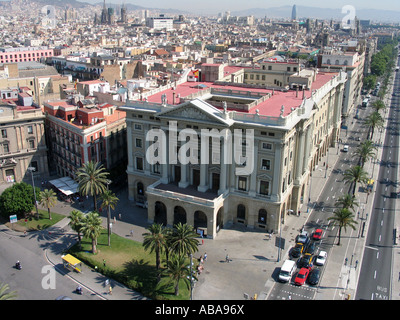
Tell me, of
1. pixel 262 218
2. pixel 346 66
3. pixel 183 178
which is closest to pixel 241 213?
pixel 262 218

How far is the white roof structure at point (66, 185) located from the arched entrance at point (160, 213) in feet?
60.2

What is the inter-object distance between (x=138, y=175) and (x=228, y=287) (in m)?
35.6

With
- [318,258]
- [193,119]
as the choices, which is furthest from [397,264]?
[193,119]

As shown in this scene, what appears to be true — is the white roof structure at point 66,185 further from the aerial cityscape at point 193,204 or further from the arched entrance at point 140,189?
the arched entrance at point 140,189

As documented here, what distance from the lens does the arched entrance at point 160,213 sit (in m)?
84.5

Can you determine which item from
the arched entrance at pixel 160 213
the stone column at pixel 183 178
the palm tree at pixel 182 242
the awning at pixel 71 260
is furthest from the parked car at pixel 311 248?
the awning at pixel 71 260

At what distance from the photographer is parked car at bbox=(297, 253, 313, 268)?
68.2 m

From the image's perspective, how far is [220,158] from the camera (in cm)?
7962

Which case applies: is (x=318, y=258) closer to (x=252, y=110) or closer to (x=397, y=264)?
(x=397, y=264)

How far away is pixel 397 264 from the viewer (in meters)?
69.7

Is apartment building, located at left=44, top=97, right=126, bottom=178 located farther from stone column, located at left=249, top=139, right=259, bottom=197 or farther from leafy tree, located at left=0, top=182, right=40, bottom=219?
stone column, located at left=249, top=139, right=259, bottom=197

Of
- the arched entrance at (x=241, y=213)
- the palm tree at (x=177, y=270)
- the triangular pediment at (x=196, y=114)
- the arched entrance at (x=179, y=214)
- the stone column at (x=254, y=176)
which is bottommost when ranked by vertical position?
the arched entrance at (x=179, y=214)

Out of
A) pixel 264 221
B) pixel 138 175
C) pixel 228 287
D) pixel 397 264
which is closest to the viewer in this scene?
pixel 228 287

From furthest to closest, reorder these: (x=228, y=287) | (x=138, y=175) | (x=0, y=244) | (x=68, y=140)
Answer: (x=68, y=140) → (x=138, y=175) → (x=0, y=244) → (x=228, y=287)
